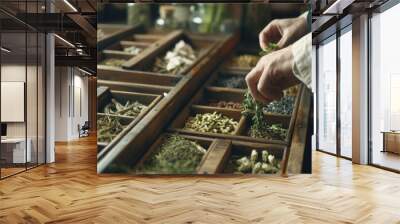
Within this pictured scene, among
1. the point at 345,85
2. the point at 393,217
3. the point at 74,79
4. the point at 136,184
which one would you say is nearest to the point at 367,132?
the point at 345,85

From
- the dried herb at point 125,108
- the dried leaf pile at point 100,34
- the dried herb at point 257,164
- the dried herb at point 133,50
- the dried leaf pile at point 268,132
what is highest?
the dried leaf pile at point 100,34

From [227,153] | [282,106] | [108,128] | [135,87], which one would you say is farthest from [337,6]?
[108,128]

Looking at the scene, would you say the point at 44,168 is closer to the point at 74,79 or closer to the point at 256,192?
the point at 256,192

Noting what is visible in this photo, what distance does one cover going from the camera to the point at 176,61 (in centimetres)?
600

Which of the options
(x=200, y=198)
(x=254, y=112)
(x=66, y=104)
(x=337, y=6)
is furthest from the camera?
(x=66, y=104)

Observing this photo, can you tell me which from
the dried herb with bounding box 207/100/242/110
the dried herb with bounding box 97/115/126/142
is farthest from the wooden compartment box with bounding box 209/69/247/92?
the dried herb with bounding box 97/115/126/142

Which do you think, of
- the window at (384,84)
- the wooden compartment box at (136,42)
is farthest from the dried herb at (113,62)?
the window at (384,84)

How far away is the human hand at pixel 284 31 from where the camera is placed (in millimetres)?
5957

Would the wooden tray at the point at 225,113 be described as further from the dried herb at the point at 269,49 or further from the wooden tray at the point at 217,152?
the dried herb at the point at 269,49

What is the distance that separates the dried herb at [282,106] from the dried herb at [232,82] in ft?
1.63

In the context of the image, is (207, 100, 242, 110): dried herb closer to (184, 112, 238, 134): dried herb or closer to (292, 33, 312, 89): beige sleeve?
(184, 112, 238, 134): dried herb

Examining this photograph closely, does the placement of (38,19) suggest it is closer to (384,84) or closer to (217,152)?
(217,152)

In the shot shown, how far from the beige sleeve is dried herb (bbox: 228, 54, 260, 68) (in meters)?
0.57

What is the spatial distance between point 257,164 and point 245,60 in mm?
1586
